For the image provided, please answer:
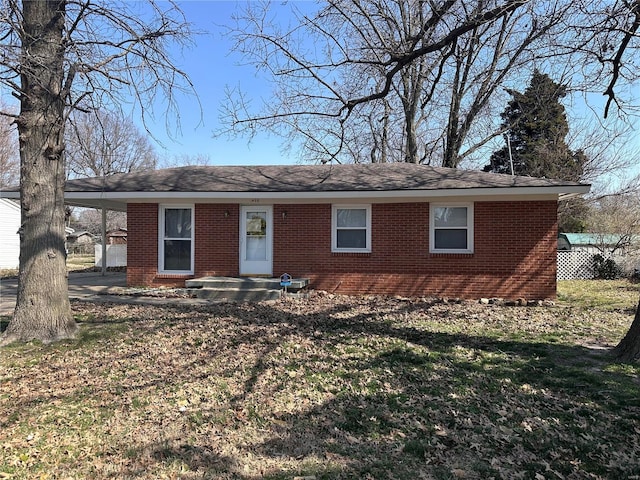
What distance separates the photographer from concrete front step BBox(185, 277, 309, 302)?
33.1ft

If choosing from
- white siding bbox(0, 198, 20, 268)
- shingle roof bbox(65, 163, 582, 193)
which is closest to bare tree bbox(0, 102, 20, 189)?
white siding bbox(0, 198, 20, 268)

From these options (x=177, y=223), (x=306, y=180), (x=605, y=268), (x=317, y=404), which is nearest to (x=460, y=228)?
(x=306, y=180)

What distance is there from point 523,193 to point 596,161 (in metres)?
14.6

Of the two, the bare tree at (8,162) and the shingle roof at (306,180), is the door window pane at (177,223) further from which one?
the bare tree at (8,162)

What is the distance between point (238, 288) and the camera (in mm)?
10281

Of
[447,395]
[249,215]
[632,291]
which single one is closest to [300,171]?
[249,215]

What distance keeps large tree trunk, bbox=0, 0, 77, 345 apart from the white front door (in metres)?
5.73

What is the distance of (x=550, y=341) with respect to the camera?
6.43m

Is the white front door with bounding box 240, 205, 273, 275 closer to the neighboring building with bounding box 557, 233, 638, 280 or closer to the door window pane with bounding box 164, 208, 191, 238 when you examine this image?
the door window pane with bounding box 164, 208, 191, 238

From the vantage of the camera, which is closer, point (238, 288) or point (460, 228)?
point (238, 288)

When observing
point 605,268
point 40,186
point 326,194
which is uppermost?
point 326,194

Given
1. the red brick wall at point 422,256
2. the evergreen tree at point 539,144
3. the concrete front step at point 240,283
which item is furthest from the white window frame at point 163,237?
the evergreen tree at point 539,144

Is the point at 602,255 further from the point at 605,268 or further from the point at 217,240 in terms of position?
the point at 217,240

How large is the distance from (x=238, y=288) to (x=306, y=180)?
3.74 meters
